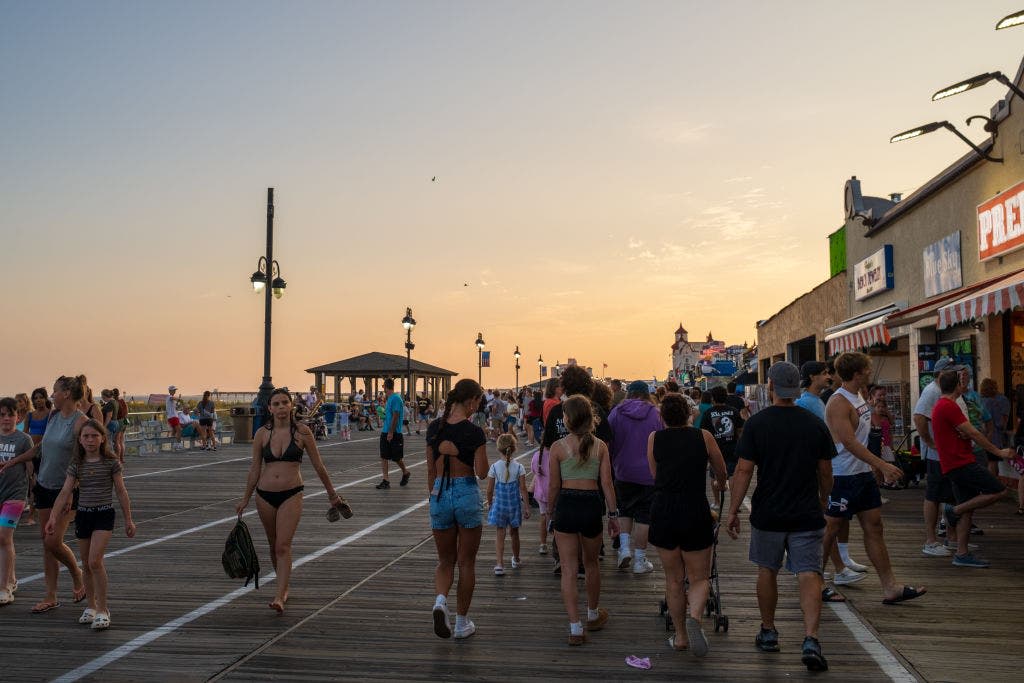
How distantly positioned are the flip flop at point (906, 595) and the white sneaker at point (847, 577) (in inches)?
28.4

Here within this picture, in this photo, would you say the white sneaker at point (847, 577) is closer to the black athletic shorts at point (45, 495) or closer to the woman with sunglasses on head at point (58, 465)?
the woman with sunglasses on head at point (58, 465)

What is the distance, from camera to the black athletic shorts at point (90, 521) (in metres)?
6.43

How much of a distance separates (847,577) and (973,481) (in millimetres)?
1717

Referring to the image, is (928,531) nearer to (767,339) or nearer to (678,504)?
(678,504)

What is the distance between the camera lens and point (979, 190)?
53.1 feet

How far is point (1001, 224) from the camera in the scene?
14.8 metres

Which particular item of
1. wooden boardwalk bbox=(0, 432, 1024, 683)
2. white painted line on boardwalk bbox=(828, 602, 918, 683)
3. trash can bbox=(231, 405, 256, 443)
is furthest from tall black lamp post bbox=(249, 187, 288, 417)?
white painted line on boardwalk bbox=(828, 602, 918, 683)

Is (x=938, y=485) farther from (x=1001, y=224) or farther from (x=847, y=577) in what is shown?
(x=1001, y=224)

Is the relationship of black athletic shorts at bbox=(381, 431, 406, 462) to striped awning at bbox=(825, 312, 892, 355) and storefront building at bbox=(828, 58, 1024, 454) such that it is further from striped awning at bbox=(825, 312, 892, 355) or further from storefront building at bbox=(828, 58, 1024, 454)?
striped awning at bbox=(825, 312, 892, 355)

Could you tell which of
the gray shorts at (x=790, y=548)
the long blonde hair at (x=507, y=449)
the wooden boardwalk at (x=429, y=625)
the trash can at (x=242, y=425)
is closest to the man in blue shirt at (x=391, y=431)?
the wooden boardwalk at (x=429, y=625)

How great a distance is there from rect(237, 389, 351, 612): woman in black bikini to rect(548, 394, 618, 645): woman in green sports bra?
6.29 ft

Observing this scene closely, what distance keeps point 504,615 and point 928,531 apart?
5054mm

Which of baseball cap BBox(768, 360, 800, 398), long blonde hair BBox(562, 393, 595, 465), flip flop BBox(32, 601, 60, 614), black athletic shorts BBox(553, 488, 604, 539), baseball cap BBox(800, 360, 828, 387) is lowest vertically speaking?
flip flop BBox(32, 601, 60, 614)

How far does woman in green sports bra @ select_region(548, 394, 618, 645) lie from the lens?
229 inches
